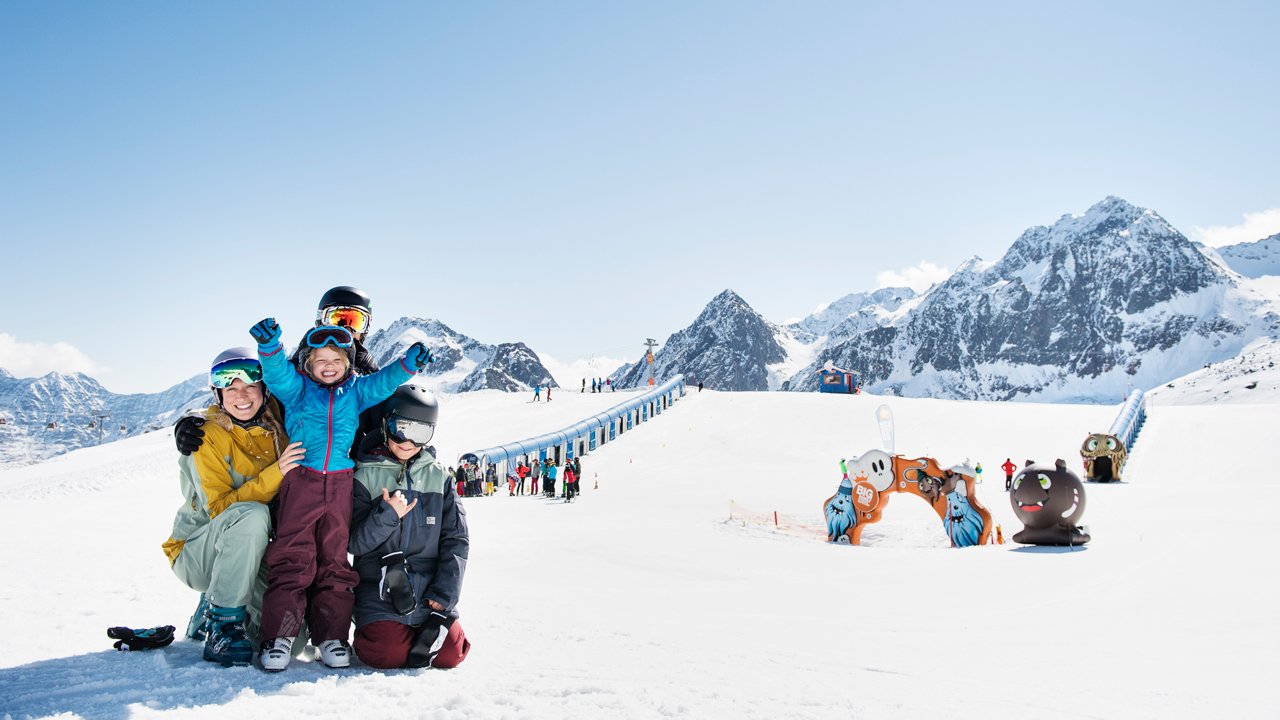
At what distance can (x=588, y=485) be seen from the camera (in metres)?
23.5

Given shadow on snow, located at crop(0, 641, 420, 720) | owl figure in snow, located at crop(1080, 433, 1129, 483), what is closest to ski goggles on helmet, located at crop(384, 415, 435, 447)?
shadow on snow, located at crop(0, 641, 420, 720)

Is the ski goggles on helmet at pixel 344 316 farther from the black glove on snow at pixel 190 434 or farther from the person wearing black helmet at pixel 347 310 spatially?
the black glove on snow at pixel 190 434

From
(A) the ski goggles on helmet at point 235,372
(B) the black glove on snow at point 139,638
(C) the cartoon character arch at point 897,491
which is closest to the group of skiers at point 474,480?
(C) the cartoon character arch at point 897,491

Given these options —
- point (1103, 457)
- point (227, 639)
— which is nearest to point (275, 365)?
point (227, 639)

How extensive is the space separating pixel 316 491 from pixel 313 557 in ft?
1.03

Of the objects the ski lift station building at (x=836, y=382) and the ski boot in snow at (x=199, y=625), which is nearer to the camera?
the ski boot in snow at (x=199, y=625)

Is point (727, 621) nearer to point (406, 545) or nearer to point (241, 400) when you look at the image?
point (406, 545)

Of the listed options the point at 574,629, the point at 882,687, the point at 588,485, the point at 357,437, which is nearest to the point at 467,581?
the point at 574,629

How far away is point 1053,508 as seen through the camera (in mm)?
11305

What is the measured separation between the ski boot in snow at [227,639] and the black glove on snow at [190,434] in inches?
29.6

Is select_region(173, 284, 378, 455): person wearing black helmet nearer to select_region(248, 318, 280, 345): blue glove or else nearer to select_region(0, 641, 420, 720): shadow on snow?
select_region(248, 318, 280, 345): blue glove

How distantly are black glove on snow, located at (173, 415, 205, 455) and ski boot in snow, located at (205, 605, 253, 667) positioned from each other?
2.47ft

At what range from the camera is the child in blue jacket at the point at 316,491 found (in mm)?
3471

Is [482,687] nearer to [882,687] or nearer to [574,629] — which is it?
[574,629]
